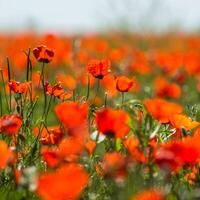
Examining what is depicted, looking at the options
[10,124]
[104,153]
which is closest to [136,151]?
[10,124]

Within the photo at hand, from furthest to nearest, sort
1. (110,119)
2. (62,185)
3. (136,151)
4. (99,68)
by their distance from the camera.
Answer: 1. (99,68)
2. (136,151)
3. (110,119)
4. (62,185)

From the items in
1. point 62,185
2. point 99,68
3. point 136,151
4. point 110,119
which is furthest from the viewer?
point 99,68

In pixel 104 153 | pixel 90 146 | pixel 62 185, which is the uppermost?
pixel 62 185

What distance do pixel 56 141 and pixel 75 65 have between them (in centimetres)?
451

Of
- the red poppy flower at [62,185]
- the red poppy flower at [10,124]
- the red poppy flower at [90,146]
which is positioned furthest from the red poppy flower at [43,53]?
the red poppy flower at [62,185]

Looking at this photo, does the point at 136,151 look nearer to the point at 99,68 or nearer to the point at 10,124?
the point at 10,124

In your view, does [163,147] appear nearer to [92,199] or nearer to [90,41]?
[92,199]

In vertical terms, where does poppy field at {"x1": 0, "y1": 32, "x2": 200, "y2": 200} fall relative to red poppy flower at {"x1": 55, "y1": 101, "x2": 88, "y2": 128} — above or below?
below

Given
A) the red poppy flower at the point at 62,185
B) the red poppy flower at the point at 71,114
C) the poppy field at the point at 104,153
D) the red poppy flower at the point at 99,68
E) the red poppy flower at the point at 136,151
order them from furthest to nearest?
1. the red poppy flower at the point at 99,68
2. the red poppy flower at the point at 136,151
3. the red poppy flower at the point at 71,114
4. the poppy field at the point at 104,153
5. the red poppy flower at the point at 62,185

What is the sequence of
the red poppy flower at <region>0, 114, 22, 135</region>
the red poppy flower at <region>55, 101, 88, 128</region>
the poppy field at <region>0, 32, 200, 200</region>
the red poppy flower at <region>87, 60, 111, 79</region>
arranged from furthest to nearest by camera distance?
the red poppy flower at <region>87, 60, 111, 79</region> < the red poppy flower at <region>0, 114, 22, 135</region> < the red poppy flower at <region>55, 101, 88, 128</region> < the poppy field at <region>0, 32, 200, 200</region>

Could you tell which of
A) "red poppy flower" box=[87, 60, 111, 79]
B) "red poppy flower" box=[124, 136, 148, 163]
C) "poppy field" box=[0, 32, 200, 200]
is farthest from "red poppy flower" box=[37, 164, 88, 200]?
"red poppy flower" box=[87, 60, 111, 79]

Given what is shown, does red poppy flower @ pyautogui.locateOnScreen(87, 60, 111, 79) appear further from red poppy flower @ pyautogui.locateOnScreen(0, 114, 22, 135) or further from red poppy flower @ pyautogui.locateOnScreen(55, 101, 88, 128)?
red poppy flower @ pyautogui.locateOnScreen(55, 101, 88, 128)

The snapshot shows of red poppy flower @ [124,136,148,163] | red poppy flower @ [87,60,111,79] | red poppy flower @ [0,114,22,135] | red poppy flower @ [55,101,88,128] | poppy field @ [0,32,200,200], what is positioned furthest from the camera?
red poppy flower @ [87,60,111,79]

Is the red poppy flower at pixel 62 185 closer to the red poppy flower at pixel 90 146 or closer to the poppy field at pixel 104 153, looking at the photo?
the poppy field at pixel 104 153
